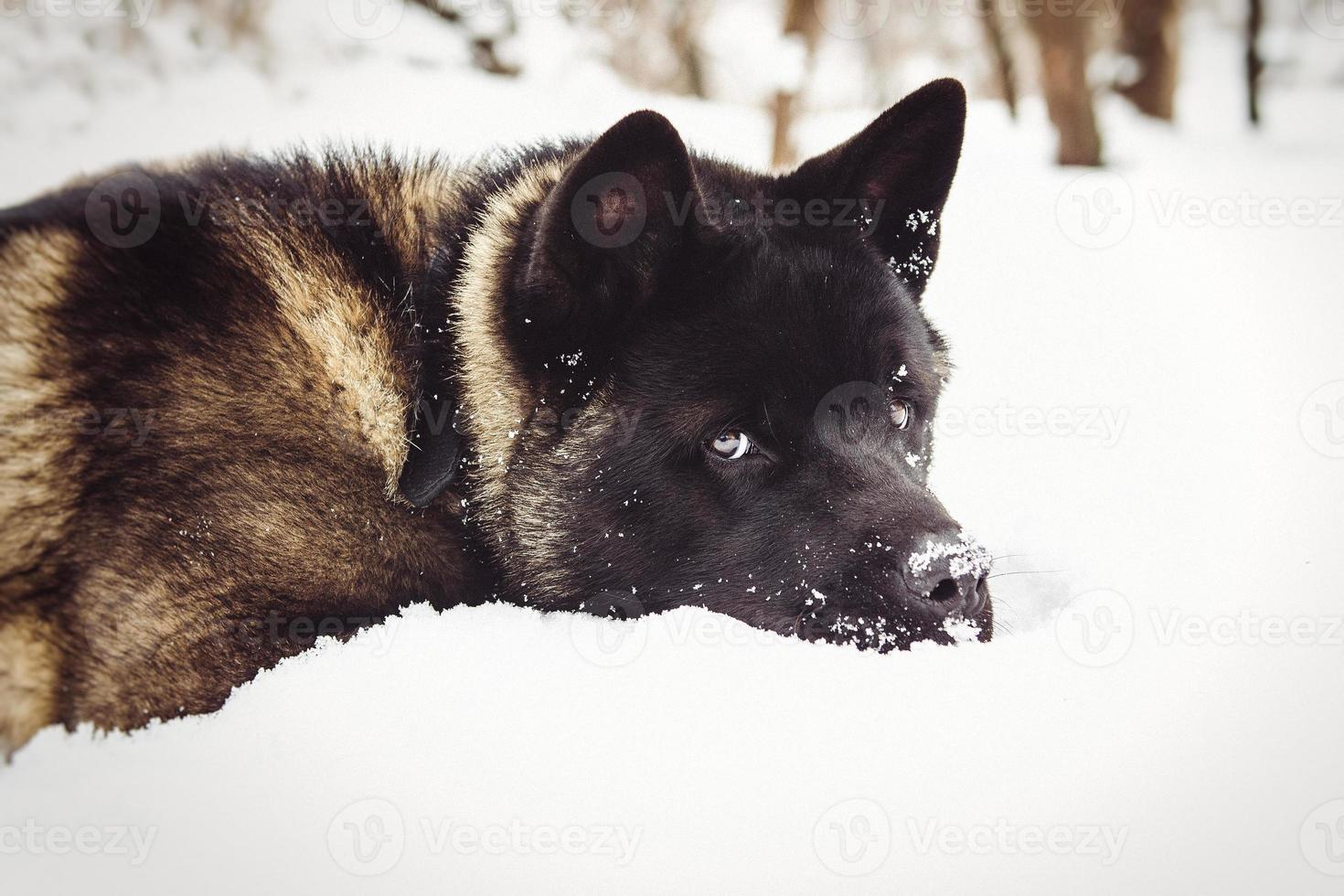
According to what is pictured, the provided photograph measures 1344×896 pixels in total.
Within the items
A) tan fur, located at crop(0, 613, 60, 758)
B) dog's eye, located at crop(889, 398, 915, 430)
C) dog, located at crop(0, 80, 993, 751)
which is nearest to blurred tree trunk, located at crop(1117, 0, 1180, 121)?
dog, located at crop(0, 80, 993, 751)

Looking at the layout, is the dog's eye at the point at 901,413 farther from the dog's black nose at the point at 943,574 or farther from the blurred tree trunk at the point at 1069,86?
the blurred tree trunk at the point at 1069,86

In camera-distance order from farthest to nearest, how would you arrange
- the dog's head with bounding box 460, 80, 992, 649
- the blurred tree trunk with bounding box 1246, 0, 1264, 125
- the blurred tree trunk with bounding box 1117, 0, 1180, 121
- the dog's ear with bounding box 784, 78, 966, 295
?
the blurred tree trunk with bounding box 1246, 0, 1264, 125 < the blurred tree trunk with bounding box 1117, 0, 1180, 121 < the dog's ear with bounding box 784, 78, 966, 295 < the dog's head with bounding box 460, 80, 992, 649

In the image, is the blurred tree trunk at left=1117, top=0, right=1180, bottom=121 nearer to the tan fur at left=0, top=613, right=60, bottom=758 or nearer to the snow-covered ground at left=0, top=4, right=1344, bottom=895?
the snow-covered ground at left=0, top=4, right=1344, bottom=895

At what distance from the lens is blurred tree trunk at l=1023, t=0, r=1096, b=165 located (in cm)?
670

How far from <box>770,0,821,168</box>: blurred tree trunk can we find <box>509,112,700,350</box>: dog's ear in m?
6.01

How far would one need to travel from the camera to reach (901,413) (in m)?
2.54

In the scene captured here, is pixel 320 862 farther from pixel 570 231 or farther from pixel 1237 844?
pixel 1237 844

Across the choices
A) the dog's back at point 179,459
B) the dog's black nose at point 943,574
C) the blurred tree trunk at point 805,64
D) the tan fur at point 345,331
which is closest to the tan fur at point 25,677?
the dog's back at point 179,459

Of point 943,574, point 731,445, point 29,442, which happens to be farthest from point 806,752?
point 29,442

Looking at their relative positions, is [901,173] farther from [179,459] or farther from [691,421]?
[179,459]

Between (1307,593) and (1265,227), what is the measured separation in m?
3.82

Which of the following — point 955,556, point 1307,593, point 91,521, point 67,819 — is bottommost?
point 67,819

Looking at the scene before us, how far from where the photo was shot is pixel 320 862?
1790mm

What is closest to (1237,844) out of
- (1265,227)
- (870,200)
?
(870,200)
